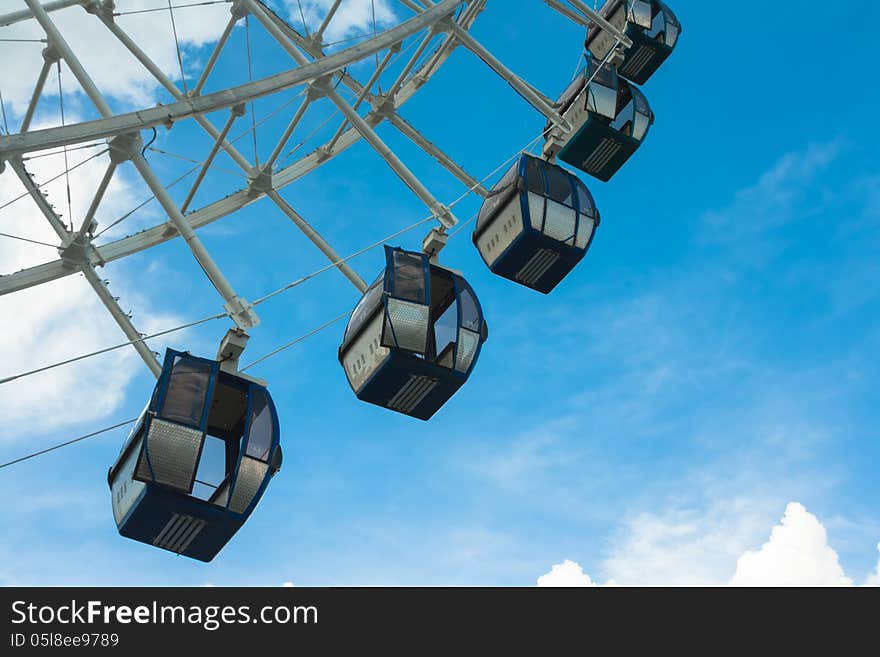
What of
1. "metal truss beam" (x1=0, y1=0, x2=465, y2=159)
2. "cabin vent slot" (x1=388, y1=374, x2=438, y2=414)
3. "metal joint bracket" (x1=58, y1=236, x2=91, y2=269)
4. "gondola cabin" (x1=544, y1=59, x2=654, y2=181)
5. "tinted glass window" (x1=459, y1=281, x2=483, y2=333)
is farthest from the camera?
"gondola cabin" (x1=544, y1=59, x2=654, y2=181)

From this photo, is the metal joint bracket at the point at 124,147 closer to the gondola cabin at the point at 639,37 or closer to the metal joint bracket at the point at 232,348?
the metal joint bracket at the point at 232,348

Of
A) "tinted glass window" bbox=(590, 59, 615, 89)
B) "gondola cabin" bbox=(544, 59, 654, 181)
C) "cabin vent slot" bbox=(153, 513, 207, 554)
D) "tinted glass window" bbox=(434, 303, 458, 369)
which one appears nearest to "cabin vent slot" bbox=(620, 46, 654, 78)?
"tinted glass window" bbox=(590, 59, 615, 89)

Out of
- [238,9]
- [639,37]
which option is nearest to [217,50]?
[238,9]

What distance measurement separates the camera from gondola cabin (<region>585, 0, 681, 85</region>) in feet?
84.6

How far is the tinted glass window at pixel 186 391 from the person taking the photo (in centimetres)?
1343

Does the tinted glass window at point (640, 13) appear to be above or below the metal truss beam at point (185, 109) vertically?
above

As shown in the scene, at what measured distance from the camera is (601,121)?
22.0 metres

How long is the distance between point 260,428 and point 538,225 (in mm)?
6222

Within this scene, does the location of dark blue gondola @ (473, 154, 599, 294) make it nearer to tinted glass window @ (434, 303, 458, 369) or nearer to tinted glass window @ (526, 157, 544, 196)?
tinted glass window @ (526, 157, 544, 196)

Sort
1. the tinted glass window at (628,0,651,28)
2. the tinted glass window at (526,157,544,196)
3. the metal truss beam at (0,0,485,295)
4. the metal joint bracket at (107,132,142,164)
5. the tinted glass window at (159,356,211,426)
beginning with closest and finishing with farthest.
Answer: the tinted glass window at (159,356,211,426) < the metal truss beam at (0,0,485,295) < the metal joint bracket at (107,132,142,164) < the tinted glass window at (526,157,544,196) < the tinted glass window at (628,0,651,28)

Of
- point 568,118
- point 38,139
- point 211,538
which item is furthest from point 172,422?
point 568,118

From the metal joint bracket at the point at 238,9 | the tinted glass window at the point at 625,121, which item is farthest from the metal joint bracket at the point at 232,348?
the tinted glass window at the point at 625,121

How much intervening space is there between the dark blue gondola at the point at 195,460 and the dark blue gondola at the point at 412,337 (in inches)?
65.1

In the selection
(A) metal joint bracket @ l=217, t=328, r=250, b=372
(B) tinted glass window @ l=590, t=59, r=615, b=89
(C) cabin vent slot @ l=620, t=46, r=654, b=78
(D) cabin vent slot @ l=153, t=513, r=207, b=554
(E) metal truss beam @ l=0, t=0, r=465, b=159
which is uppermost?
(C) cabin vent slot @ l=620, t=46, r=654, b=78
